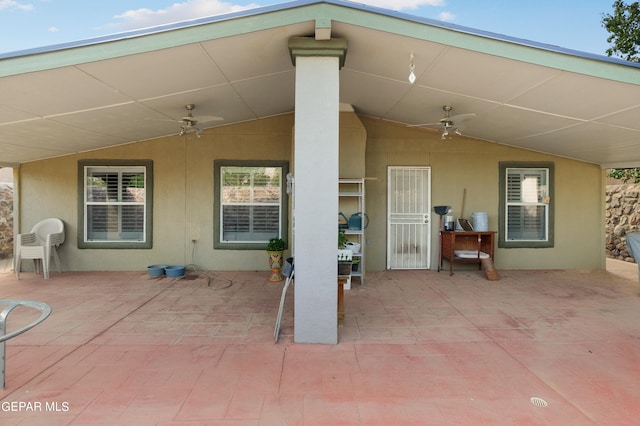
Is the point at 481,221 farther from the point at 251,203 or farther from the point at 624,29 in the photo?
the point at 624,29

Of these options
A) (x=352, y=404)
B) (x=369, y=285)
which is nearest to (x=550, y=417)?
(x=352, y=404)

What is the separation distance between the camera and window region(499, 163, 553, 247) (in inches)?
269

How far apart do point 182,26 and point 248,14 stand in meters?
0.57

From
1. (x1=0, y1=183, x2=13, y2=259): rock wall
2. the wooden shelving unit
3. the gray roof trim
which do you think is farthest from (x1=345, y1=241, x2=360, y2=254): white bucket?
(x1=0, y1=183, x2=13, y2=259): rock wall

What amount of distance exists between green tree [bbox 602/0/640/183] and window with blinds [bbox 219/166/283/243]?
7.33 m

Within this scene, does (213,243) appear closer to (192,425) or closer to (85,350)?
(85,350)

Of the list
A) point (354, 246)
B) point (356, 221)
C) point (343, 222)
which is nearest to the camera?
point (354, 246)

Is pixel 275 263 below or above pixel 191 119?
below

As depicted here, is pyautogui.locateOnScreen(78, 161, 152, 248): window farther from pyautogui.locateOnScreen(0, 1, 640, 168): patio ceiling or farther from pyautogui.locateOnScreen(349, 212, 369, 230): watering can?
pyautogui.locateOnScreen(349, 212, 369, 230): watering can

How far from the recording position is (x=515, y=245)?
22.4 ft

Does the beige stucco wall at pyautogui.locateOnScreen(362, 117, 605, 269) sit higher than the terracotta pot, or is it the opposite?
the beige stucco wall at pyautogui.locateOnScreen(362, 117, 605, 269)

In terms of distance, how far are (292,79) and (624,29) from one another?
7253 millimetres

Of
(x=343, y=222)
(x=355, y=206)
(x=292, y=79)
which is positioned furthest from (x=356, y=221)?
(x=292, y=79)

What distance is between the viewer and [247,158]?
655 centimetres
